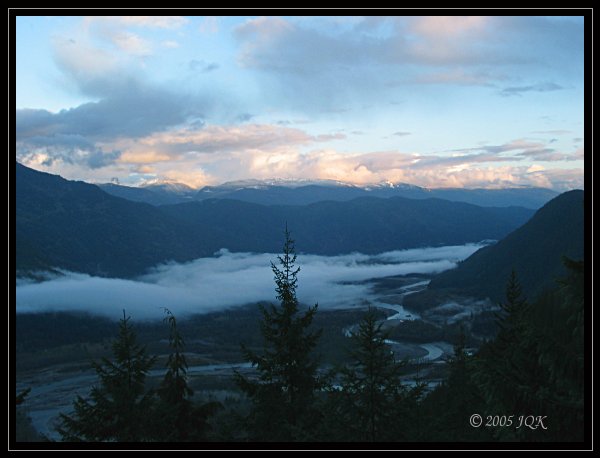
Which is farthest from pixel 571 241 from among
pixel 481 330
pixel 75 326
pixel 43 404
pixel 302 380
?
pixel 302 380

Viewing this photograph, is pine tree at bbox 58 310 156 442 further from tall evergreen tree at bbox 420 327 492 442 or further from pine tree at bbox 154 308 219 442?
tall evergreen tree at bbox 420 327 492 442

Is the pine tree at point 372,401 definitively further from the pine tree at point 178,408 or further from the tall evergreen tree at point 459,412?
the pine tree at point 178,408

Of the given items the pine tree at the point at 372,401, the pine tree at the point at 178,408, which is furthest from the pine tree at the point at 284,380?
the pine tree at the point at 178,408

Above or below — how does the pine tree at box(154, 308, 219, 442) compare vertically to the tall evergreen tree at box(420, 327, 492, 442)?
above

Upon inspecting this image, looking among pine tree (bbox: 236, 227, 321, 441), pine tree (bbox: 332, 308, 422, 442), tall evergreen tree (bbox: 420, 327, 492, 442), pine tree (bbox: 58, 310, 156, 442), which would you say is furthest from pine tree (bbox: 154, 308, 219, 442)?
tall evergreen tree (bbox: 420, 327, 492, 442)

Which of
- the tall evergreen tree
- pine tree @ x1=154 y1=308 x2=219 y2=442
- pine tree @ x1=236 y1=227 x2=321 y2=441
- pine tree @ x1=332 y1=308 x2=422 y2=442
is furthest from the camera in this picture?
the tall evergreen tree
